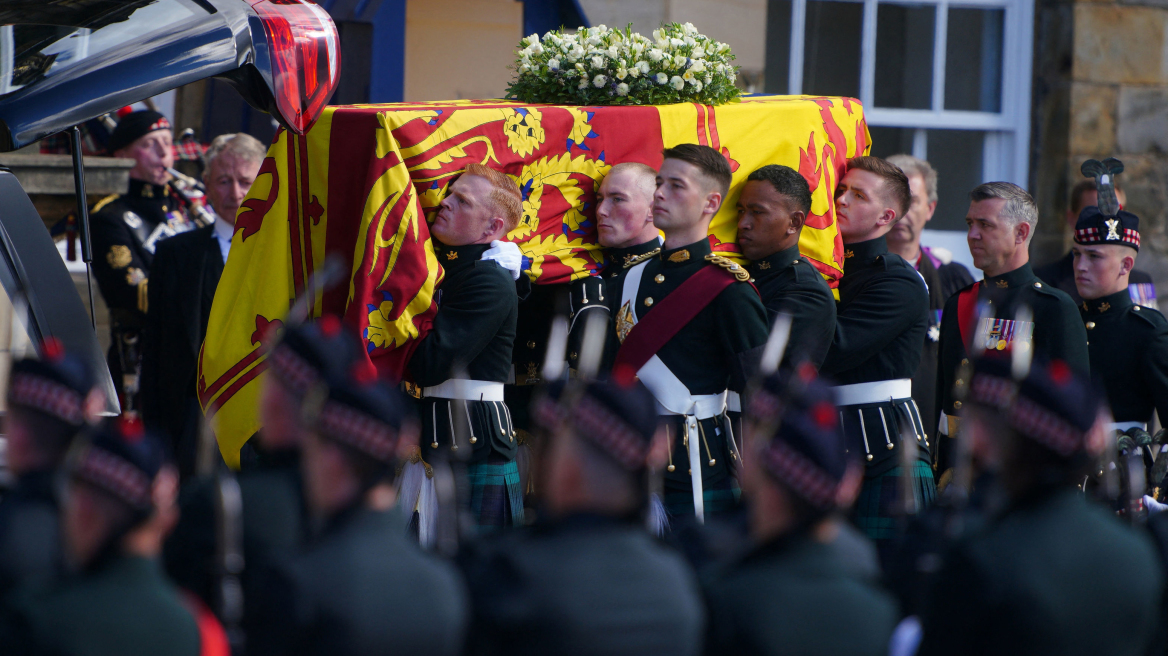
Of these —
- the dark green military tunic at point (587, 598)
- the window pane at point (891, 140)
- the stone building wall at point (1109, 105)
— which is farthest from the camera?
the window pane at point (891, 140)

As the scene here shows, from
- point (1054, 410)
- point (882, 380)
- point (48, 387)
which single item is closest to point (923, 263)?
point (882, 380)

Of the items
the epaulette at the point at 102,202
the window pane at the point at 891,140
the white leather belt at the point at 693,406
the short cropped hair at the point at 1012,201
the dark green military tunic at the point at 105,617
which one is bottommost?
the dark green military tunic at the point at 105,617

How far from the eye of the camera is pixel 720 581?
6.65ft

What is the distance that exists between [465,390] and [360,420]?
6.81 feet

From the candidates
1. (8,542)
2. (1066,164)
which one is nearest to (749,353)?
(8,542)

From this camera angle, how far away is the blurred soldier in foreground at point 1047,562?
1.97m

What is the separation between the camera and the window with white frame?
23.9 ft

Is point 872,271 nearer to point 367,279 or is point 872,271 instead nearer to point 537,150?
point 537,150

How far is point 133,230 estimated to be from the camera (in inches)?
208

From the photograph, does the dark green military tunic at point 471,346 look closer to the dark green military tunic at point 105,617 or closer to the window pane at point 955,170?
the dark green military tunic at point 105,617

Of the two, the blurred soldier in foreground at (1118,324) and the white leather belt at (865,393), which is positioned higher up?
the blurred soldier in foreground at (1118,324)

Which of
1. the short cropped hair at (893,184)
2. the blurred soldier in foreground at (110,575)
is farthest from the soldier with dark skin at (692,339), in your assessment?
the blurred soldier in foreground at (110,575)

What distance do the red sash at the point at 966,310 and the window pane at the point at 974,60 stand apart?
315 cm

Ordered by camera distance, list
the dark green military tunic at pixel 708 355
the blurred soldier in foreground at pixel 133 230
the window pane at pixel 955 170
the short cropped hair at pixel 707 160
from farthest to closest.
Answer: the window pane at pixel 955 170 < the blurred soldier in foreground at pixel 133 230 < the short cropped hair at pixel 707 160 < the dark green military tunic at pixel 708 355
